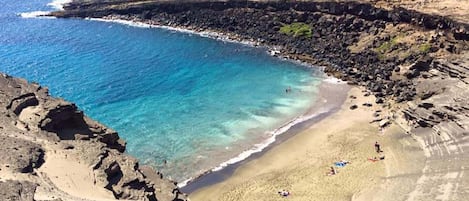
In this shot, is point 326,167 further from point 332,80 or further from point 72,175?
point 72,175

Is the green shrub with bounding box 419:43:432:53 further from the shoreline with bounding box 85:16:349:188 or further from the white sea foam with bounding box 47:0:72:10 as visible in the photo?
the white sea foam with bounding box 47:0:72:10

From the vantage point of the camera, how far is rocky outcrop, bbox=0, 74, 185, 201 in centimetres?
3553

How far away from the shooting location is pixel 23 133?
138 ft

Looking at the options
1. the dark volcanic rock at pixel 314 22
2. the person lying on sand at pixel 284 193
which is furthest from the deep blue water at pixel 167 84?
the person lying on sand at pixel 284 193

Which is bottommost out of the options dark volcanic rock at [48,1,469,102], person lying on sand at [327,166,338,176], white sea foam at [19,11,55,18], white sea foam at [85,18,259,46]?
person lying on sand at [327,166,338,176]

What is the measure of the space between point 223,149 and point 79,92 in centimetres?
3079

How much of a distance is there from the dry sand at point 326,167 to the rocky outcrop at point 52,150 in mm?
13785

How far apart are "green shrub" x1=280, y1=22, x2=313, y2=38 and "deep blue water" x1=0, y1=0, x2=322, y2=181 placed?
8886mm

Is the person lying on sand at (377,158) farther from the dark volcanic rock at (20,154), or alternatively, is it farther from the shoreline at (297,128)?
the dark volcanic rock at (20,154)

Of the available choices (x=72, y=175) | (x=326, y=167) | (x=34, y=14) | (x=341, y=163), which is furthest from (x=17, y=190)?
(x=34, y=14)

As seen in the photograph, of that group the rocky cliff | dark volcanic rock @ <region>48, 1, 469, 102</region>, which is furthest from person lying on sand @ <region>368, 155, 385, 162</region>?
dark volcanic rock @ <region>48, 1, 469, 102</region>

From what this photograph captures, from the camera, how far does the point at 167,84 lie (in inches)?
3538

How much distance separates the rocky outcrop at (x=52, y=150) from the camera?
35531mm

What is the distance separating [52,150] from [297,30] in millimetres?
73614
